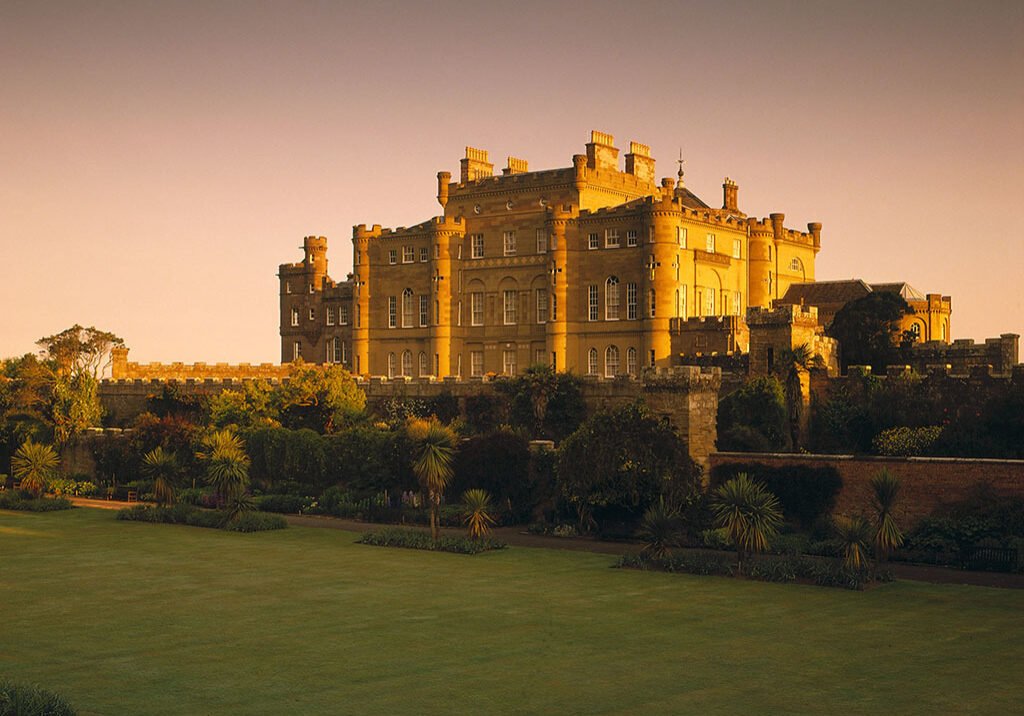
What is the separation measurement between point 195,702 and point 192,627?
607 cm

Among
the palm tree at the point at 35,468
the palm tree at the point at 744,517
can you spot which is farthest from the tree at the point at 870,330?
the palm tree at the point at 35,468

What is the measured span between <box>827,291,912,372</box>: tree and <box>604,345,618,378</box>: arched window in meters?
17.7

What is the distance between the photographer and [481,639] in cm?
2305

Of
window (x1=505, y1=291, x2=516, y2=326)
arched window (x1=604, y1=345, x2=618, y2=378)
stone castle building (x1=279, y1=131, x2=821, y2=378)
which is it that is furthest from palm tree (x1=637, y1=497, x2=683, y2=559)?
window (x1=505, y1=291, x2=516, y2=326)

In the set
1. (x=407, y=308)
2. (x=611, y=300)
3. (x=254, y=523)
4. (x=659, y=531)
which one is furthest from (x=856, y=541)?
(x=407, y=308)

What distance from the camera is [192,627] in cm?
2420

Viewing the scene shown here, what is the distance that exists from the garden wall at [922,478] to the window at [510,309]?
129 feet

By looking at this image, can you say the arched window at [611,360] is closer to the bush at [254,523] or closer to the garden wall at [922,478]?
the garden wall at [922,478]

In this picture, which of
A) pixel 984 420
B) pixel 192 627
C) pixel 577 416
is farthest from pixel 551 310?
pixel 192 627

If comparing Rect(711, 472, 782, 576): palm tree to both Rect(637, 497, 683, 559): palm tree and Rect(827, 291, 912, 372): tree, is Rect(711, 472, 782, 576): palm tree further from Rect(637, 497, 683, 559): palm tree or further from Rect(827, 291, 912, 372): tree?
Rect(827, 291, 912, 372): tree

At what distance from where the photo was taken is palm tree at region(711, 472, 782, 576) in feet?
100.0

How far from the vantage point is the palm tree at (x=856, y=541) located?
96.4ft

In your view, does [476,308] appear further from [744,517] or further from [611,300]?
[744,517]

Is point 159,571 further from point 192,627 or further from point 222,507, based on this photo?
point 222,507
